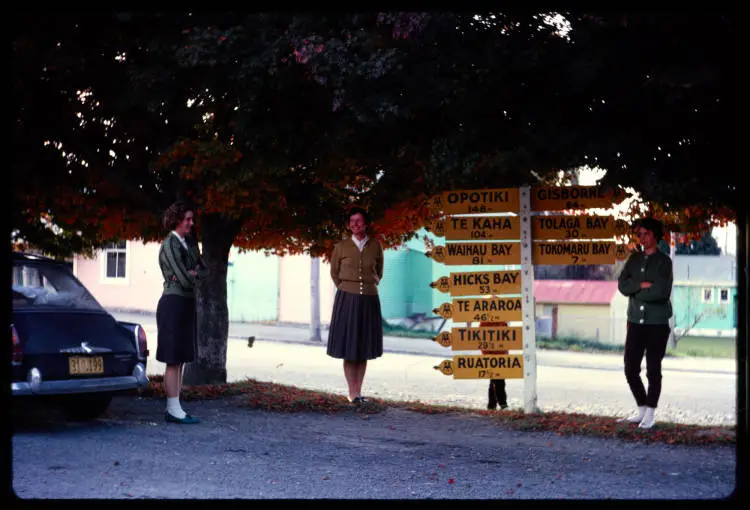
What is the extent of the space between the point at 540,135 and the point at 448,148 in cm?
83

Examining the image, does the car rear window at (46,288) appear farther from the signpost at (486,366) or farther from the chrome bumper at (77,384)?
the signpost at (486,366)

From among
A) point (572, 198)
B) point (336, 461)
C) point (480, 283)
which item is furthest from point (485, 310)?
point (336, 461)

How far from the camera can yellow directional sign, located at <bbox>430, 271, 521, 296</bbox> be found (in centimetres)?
964

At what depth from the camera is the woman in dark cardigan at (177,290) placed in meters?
8.27

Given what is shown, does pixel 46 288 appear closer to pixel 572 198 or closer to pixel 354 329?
pixel 354 329

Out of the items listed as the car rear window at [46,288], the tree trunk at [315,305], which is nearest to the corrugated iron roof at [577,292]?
the tree trunk at [315,305]

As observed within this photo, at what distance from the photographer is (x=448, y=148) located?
832 cm

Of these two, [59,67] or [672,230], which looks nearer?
[59,67]

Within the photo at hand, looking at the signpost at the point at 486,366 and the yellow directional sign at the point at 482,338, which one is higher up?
the yellow directional sign at the point at 482,338

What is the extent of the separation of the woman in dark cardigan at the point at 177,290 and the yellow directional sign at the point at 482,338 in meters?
2.72

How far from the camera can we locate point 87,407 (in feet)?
28.3

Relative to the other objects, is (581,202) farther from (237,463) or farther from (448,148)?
(237,463)

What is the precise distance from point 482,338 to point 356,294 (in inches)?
56.0
